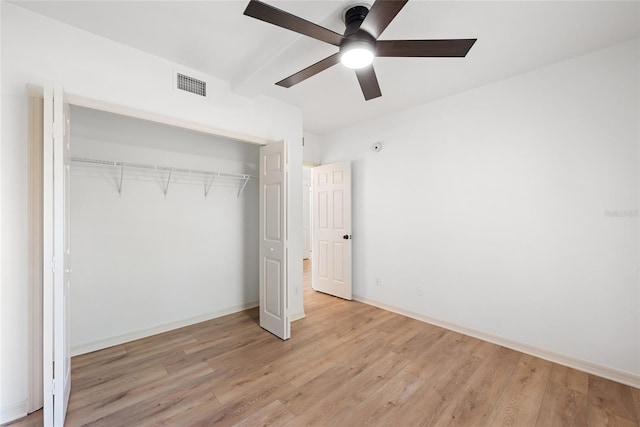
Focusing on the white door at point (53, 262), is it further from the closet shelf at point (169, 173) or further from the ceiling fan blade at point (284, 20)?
the ceiling fan blade at point (284, 20)

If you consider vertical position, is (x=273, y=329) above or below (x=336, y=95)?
below

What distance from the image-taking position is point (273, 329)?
3100mm

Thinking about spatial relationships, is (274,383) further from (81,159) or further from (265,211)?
(81,159)

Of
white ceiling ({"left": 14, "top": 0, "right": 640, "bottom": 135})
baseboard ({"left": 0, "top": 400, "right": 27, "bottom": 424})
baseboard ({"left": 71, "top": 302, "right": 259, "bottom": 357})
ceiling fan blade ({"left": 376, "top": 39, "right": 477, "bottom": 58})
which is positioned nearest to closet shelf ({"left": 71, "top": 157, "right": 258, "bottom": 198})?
white ceiling ({"left": 14, "top": 0, "right": 640, "bottom": 135})

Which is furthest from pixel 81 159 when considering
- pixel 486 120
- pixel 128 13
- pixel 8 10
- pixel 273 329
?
pixel 486 120

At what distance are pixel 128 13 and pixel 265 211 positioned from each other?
6.77 feet

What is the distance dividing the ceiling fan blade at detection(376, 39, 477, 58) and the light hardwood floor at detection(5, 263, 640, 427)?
242cm

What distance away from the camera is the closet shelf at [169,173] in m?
2.75

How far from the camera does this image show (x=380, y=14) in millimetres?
1485

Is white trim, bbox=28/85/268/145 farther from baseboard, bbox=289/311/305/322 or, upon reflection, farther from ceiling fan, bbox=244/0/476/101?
baseboard, bbox=289/311/305/322

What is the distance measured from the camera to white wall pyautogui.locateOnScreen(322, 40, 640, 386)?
2291 millimetres

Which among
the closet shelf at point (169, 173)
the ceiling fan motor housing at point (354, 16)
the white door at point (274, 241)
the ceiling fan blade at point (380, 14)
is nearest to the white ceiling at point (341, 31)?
the ceiling fan motor housing at point (354, 16)

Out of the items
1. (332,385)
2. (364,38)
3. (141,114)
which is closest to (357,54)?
(364,38)

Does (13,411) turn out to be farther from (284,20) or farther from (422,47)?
(422,47)
